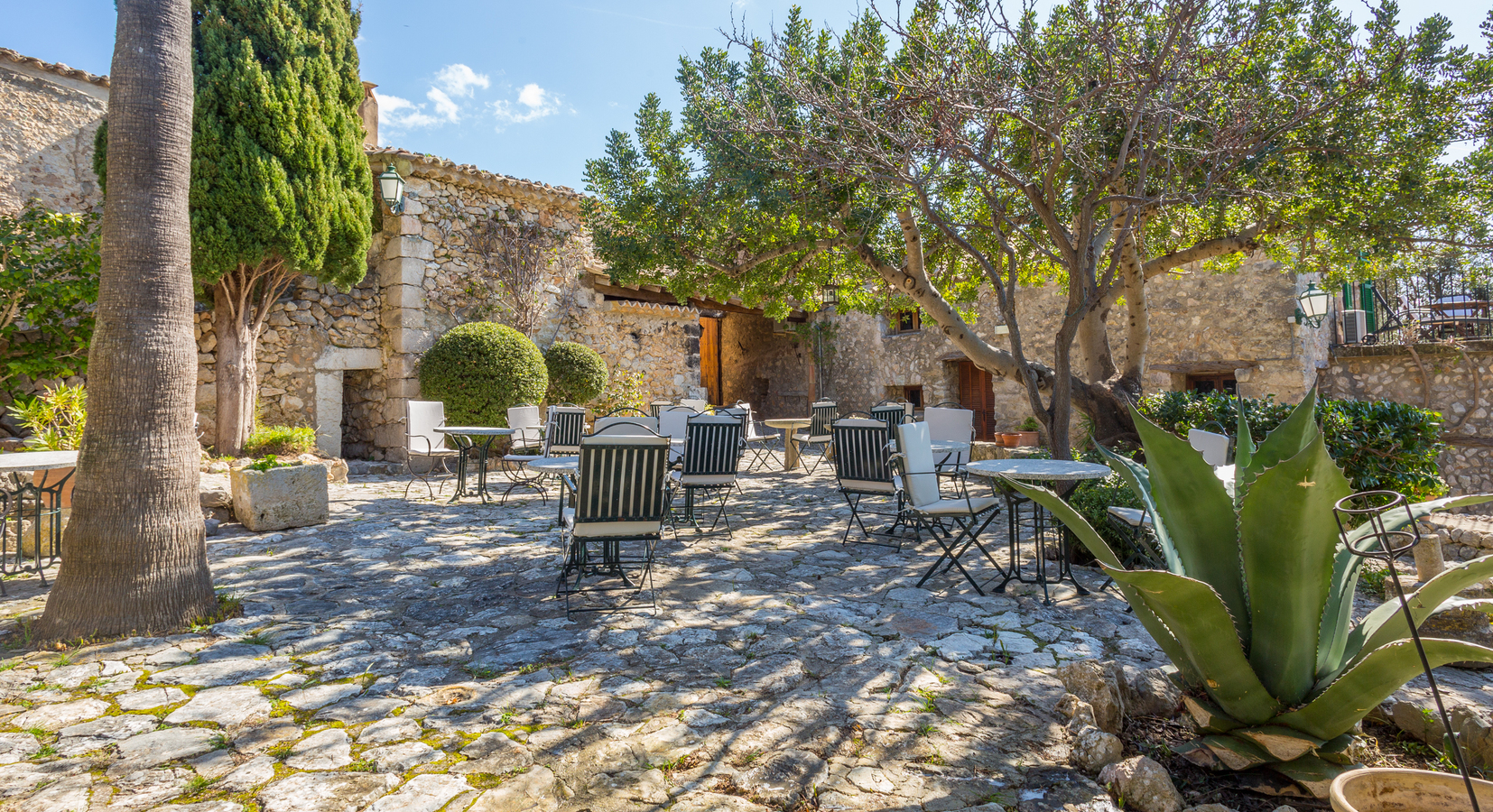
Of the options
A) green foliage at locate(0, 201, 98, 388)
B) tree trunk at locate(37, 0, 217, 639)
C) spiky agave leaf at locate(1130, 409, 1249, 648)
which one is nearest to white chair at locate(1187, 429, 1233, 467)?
spiky agave leaf at locate(1130, 409, 1249, 648)

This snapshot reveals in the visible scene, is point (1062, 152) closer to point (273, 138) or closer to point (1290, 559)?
point (1290, 559)

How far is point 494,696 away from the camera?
254 centimetres

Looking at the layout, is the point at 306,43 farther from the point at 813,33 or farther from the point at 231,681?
the point at 231,681

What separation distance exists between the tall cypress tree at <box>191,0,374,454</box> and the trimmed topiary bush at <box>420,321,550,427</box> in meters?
1.41

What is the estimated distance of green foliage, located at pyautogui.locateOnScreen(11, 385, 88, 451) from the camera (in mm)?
5445

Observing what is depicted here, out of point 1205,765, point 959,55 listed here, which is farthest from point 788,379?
point 1205,765

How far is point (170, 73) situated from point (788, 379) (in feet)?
46.3

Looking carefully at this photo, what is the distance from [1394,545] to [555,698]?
430cm

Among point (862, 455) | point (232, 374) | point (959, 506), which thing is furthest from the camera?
point (232, 374)

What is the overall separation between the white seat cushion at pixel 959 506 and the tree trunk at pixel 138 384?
3692 mm

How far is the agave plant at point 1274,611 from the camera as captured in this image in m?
1.65

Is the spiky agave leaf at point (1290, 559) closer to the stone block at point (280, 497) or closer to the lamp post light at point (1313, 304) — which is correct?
the stone block at point (280, 497)

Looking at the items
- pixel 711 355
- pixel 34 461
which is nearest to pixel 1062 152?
pixel 34 461

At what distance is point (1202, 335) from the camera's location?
1049 cm
